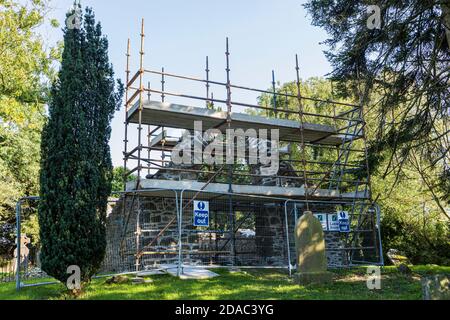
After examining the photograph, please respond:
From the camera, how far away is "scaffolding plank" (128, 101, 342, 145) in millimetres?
10977

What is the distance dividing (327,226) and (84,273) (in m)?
7.00

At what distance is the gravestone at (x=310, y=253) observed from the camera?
7.94 meters

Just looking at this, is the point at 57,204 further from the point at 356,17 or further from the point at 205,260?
the point at 356,17

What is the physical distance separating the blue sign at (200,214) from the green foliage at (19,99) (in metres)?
7.66

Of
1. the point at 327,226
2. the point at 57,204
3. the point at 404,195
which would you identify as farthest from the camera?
the point at 404,195

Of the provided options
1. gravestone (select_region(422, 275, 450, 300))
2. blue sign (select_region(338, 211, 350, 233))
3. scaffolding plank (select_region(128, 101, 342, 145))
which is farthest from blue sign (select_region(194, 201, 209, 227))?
gravestone (select_region(422, 275, 450, 300))

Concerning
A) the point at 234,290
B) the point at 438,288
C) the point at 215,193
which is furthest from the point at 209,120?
the point at 438,288

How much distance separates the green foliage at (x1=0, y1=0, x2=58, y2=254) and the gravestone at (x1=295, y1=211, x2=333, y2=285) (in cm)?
1028

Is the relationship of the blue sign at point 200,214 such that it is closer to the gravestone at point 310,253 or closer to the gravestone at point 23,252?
the gravestone at point 310,253

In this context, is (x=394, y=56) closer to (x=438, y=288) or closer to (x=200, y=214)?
(x=438, y=288)

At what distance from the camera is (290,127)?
13.1 metres

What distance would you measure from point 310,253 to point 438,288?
3.13 meters
